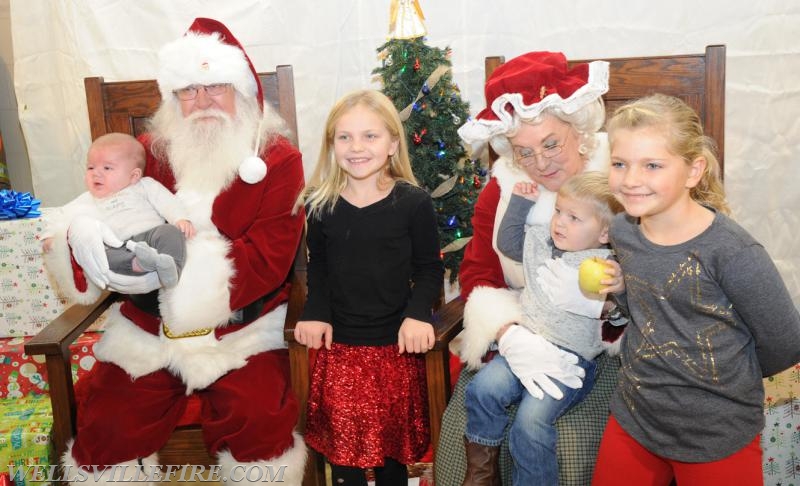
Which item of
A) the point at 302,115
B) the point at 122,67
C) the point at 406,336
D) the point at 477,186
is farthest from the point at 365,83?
the point at 406,336

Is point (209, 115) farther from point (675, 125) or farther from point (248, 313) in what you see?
point (675, 125)

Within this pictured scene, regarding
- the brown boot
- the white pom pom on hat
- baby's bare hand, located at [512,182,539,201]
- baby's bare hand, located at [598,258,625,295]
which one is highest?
the white pom pom on hat

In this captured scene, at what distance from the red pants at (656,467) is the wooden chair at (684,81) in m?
1.11

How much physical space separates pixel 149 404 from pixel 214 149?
86 centimetres

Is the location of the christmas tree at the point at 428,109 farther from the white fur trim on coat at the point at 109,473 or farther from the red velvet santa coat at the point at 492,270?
the white fur trim on coat at the point at 109,473

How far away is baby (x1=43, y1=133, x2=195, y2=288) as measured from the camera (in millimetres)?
2314

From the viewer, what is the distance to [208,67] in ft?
8.23

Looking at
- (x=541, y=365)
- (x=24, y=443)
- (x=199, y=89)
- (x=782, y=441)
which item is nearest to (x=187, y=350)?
(x=24, y=443)

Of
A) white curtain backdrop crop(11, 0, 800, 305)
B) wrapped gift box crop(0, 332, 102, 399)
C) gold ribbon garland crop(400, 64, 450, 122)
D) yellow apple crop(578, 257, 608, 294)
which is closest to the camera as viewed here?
yellow apple crop(578, 257, 608, 294)

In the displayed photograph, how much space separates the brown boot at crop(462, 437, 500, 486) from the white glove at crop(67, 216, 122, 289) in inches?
47.8

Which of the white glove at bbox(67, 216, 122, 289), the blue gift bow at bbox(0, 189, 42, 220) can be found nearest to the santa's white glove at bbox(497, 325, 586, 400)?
the white glove at bbox(67, 216, 122, 289)

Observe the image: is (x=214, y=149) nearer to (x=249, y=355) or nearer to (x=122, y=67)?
(x=249, y=355)

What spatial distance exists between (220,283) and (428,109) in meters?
1.13

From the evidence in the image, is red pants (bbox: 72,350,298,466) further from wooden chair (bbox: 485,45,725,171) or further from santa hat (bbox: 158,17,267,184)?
wooden chair (bbox: 485,45,725,171)
